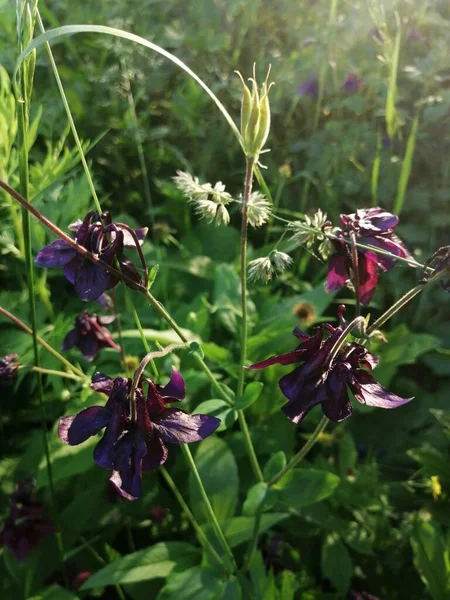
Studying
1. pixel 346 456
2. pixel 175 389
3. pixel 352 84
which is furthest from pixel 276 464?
pixel 352 84

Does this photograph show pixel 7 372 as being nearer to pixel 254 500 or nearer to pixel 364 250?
pixel 254 500

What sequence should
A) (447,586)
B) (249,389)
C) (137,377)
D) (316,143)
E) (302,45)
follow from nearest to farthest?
(137,377) < (249,389) < (447,586) < (316,143) < (302,45)

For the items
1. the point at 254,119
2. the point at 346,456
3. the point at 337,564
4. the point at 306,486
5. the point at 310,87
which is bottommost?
the point at 337,564

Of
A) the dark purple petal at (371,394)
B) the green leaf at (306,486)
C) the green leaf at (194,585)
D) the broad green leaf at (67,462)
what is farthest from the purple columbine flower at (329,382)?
the broad green leaf at (67,462)

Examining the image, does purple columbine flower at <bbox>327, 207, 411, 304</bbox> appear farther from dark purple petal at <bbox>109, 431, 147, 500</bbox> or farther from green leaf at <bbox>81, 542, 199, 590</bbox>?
green leaf at <bbox>81, 542, 199, 590</bbox>

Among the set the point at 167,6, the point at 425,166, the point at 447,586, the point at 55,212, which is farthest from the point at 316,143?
the point at 447,586

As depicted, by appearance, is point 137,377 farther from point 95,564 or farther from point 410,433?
point 410,433

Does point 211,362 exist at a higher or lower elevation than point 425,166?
lower

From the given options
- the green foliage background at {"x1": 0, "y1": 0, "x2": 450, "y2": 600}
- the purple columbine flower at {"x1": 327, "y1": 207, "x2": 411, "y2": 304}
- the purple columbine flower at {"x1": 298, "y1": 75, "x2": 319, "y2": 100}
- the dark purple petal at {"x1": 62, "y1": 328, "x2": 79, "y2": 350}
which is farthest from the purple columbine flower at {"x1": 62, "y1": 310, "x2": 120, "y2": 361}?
the purple columbine flower at {"x1": 298, "y1": 75, "x2": 319, "y2": 100}
